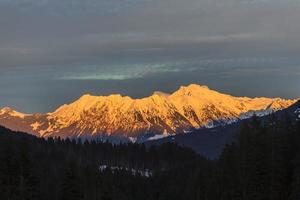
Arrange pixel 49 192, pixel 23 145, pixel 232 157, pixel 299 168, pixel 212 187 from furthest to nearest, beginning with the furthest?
1. pixel 49 192
2. pixel 212 187
3. pixel 232 157
4. pixel 299 168
5. pixel 23 145

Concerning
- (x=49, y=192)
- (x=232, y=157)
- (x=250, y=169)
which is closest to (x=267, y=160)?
(x=250, y=169)

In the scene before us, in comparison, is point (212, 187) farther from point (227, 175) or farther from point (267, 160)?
point (267, 160)

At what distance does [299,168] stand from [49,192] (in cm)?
9708

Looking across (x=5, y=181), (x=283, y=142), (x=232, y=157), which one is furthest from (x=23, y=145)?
(x=232, y=157)

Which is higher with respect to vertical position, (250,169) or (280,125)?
(280,125)

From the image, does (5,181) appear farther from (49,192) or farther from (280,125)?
(49,192)

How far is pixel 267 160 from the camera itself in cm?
8644

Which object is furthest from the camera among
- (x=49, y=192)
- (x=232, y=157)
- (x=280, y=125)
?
(x=49, y=192)

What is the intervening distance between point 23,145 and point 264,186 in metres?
33.3

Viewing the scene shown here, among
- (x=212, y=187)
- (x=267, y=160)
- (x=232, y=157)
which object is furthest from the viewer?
(x=212, y=187)

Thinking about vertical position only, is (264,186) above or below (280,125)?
below

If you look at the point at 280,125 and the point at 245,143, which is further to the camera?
the point at 280,125

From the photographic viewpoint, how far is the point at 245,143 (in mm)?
90062

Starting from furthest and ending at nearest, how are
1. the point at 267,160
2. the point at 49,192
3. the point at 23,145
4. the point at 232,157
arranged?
the point at 49,192 → the point at 232,157 → the point at 267,160 → the point at 23,145
